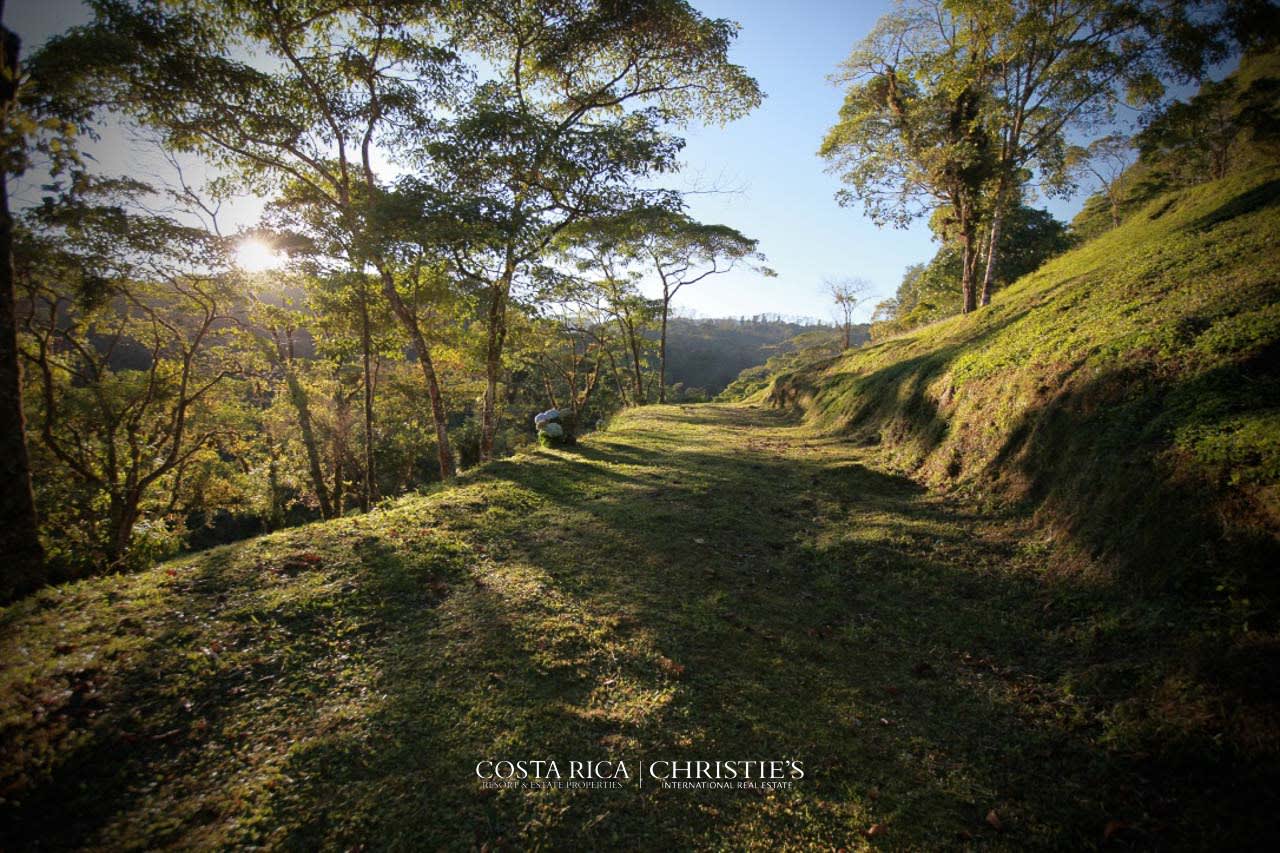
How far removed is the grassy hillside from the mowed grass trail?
15.6 inches

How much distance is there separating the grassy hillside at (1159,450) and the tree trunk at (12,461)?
915 cm

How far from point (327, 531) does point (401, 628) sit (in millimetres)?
2853

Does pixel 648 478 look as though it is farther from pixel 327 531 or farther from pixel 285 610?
pixel 285 610

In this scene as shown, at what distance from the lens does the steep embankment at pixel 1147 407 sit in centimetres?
382

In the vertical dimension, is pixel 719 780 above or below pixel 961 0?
below

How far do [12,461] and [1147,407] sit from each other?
11975mm

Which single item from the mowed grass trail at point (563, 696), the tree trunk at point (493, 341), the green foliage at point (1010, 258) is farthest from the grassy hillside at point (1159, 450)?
the green foliage at point (1010, 258)

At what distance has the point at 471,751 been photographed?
10.2ft

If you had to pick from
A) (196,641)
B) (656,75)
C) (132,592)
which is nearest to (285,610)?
(196,641)

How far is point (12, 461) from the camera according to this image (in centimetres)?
448

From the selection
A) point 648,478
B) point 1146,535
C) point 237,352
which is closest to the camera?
point 1146,535

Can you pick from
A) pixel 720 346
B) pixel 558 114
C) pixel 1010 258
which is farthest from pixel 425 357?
pixel 720 346

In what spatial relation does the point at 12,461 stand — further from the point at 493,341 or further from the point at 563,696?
the point at 493,341

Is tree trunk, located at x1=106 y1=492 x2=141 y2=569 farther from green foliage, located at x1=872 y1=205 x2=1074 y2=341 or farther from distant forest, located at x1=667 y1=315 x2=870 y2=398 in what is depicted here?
distant forest, located at x1=667 y1=315 x2=870 y2=398
